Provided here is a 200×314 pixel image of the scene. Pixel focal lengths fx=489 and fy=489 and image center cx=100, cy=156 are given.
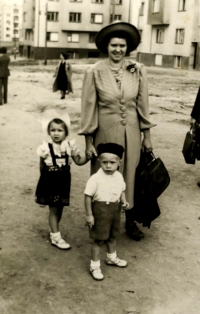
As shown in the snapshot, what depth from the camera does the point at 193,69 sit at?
38219 mm

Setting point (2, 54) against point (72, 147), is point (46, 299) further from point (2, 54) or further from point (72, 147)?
point (2, 54)

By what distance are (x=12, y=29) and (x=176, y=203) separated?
6186 inches

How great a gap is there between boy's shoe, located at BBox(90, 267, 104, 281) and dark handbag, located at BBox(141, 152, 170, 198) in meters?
0.99

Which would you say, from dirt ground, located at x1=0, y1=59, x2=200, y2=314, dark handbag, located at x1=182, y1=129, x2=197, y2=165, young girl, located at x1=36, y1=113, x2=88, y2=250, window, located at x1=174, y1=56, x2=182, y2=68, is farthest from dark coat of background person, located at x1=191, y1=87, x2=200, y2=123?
window, located at x1=174, y1=56, x2=182, y2=68

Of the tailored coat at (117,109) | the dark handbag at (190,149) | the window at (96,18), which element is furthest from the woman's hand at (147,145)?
the window at (96,18)

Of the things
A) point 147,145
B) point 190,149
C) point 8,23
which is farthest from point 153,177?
point 8,23

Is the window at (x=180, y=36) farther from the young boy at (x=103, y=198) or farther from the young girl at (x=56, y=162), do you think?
the young boy at (x=103, y=198)

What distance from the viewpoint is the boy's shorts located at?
393 centimetres

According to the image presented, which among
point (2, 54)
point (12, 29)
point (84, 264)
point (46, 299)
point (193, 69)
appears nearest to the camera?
point (46, 299)

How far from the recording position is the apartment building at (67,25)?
5384 cm

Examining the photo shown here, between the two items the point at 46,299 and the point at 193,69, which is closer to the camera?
the point at 46,299

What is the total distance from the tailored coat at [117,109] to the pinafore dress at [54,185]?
1.01ft

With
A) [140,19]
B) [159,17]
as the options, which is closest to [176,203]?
[159,17]

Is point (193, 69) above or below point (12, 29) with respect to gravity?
below
